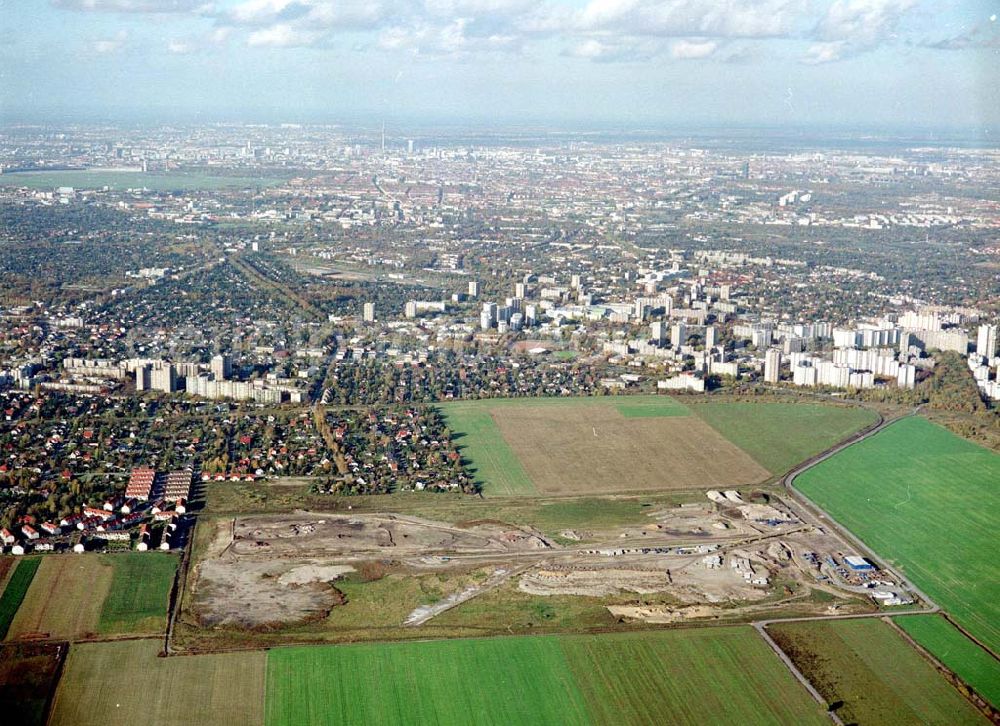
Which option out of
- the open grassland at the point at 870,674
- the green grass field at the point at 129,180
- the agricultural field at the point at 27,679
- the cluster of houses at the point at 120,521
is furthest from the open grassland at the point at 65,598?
the green grass field at the point at 129,180

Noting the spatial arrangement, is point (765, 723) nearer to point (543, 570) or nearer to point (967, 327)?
point (543, 570)

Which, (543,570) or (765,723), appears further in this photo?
(543,570)

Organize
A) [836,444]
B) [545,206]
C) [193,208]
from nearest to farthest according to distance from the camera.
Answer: [836,444] → [193,208] → [545,206]

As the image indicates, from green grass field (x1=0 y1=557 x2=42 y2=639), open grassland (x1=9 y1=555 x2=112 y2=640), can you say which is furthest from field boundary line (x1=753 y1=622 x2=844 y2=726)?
green grass field (x1=0 y1=557 x2=42 y2=639)

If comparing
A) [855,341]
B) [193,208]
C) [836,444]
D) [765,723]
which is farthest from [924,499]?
[193,208]

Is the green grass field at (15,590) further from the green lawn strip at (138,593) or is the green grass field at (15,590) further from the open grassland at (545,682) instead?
the open grassland at (545,682)

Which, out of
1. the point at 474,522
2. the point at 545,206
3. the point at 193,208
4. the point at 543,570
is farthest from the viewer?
the point at 545,206

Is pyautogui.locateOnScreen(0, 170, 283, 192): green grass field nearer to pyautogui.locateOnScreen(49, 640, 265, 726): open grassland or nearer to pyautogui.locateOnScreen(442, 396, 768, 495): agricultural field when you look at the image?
pyautogui.locateOnScreen(442, 396, 768, 495): agricultural field
